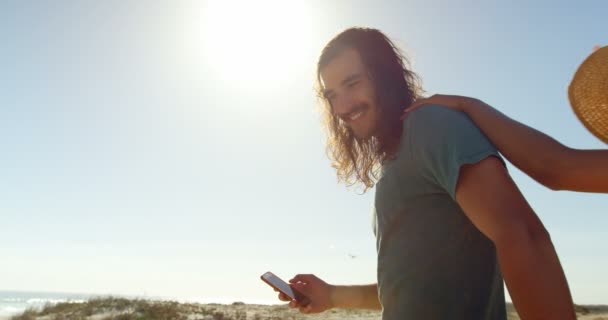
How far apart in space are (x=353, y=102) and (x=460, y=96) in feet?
1.87

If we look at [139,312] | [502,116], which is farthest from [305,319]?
[502,116]

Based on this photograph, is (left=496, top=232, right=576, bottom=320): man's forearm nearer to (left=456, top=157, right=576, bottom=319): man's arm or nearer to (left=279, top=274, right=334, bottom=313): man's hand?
(left=456, top=157, right=576, bottom=319): man's arm

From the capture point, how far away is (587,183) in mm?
1422

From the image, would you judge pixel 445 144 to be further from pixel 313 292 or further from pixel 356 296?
pixel 313 292

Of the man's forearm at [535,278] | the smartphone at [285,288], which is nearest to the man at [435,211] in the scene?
the man's forearm at [535,278]

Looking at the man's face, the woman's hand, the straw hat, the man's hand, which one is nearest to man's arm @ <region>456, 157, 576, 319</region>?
the woman's hand

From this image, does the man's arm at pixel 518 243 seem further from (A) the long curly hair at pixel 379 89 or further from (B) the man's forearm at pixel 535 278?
(A) the long curly hair at pixel 379 89

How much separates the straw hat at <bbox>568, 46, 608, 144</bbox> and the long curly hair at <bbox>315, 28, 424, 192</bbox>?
2.28ft

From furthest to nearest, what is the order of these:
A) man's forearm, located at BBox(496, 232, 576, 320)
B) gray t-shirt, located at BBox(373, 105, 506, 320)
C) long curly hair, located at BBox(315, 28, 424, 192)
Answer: long curly hair, located at BBox(315, 28, 424, 192)
gray t-shirt, located at BBox(373, 105, 506, 320)
man's forearm, located at BBox(496, 232, 576, 320)

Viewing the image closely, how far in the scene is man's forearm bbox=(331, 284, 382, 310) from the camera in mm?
2717

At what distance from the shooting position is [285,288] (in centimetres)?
298

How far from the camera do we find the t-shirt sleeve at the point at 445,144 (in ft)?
4.86

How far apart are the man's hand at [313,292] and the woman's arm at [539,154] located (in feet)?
5.05

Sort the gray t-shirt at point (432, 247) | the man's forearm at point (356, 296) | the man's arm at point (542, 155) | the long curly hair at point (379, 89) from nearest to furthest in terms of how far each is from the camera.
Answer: the man's arm at point (542, 155), the gray t-shirt at point (432, 247), the long curly hair at point (379, 89), the man's forearm at point (356, 296)
